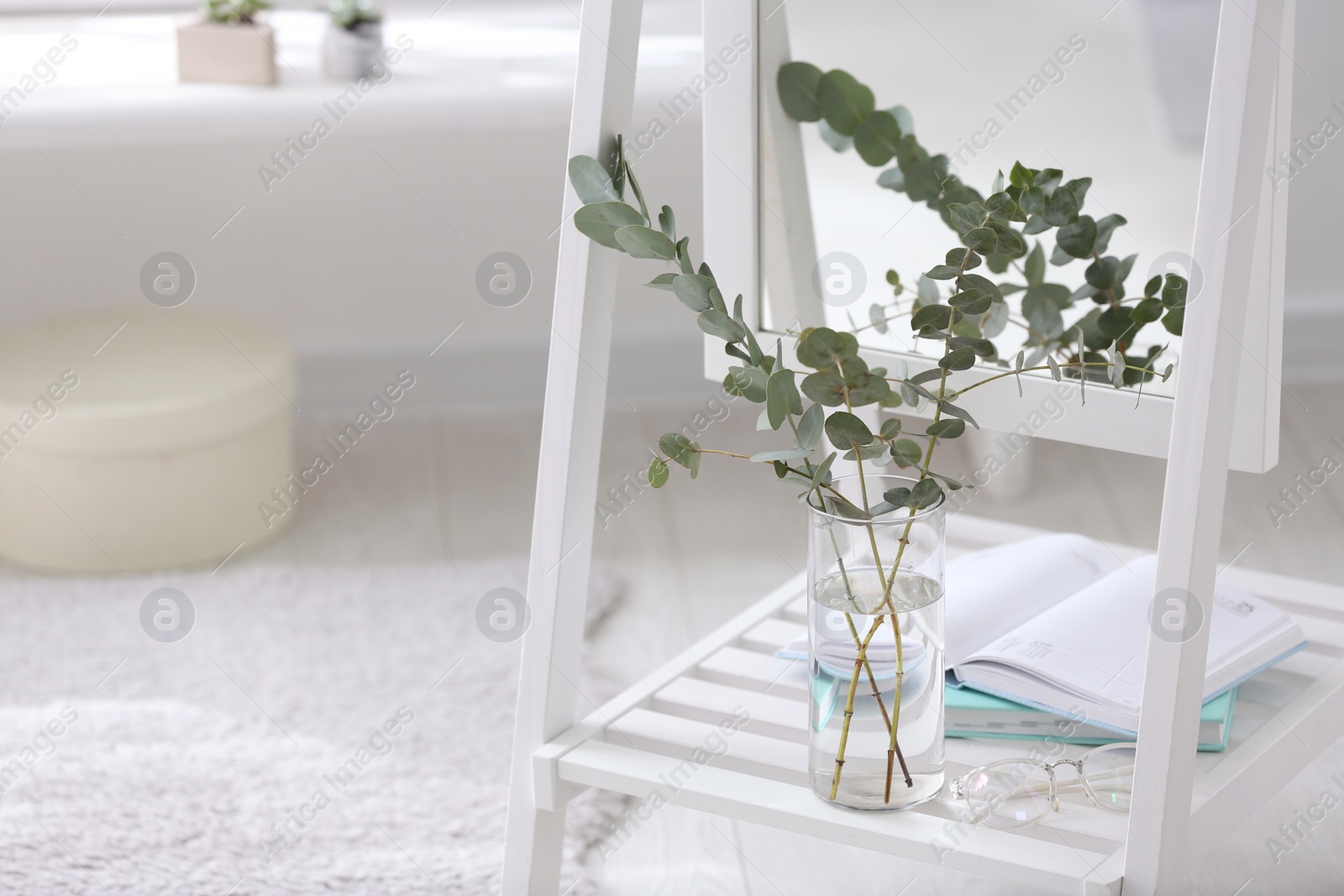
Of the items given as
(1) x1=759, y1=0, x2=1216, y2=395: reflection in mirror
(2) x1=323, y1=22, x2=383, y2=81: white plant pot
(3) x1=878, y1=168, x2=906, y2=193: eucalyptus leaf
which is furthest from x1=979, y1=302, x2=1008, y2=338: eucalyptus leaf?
(2) x1=323, y1=22, x2=383, y2=81: white plant pot

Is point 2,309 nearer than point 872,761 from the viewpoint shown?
No

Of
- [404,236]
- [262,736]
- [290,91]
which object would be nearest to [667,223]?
[262,736]

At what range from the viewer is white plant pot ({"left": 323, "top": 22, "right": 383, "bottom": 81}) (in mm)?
2227

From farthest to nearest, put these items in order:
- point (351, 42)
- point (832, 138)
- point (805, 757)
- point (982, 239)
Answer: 1. point (351, 42)
2. point (832, 138)
3. point (805, 757)
4. point (982, 239)

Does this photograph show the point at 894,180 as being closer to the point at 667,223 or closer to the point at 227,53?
the point at 667,223

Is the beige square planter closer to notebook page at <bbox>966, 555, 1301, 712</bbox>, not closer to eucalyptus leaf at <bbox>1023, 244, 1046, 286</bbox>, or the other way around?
eucalyptus leaf at <bbox>1023, 244, 1046, 286</bbox>

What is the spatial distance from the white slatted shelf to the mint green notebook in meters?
0.01

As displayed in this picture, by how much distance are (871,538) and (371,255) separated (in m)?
1.74

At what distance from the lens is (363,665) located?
1712mm

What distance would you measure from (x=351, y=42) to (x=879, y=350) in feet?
4.69

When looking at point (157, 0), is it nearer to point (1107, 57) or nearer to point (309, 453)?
point (309, 453)

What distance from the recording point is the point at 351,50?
7.30 feet

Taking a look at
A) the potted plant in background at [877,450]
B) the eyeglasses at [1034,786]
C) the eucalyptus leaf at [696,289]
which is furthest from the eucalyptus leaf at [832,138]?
the eyeglasses at [1034,786]

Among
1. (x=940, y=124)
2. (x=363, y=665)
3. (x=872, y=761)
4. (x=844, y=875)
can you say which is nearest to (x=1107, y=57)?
(x=940, y=124)
